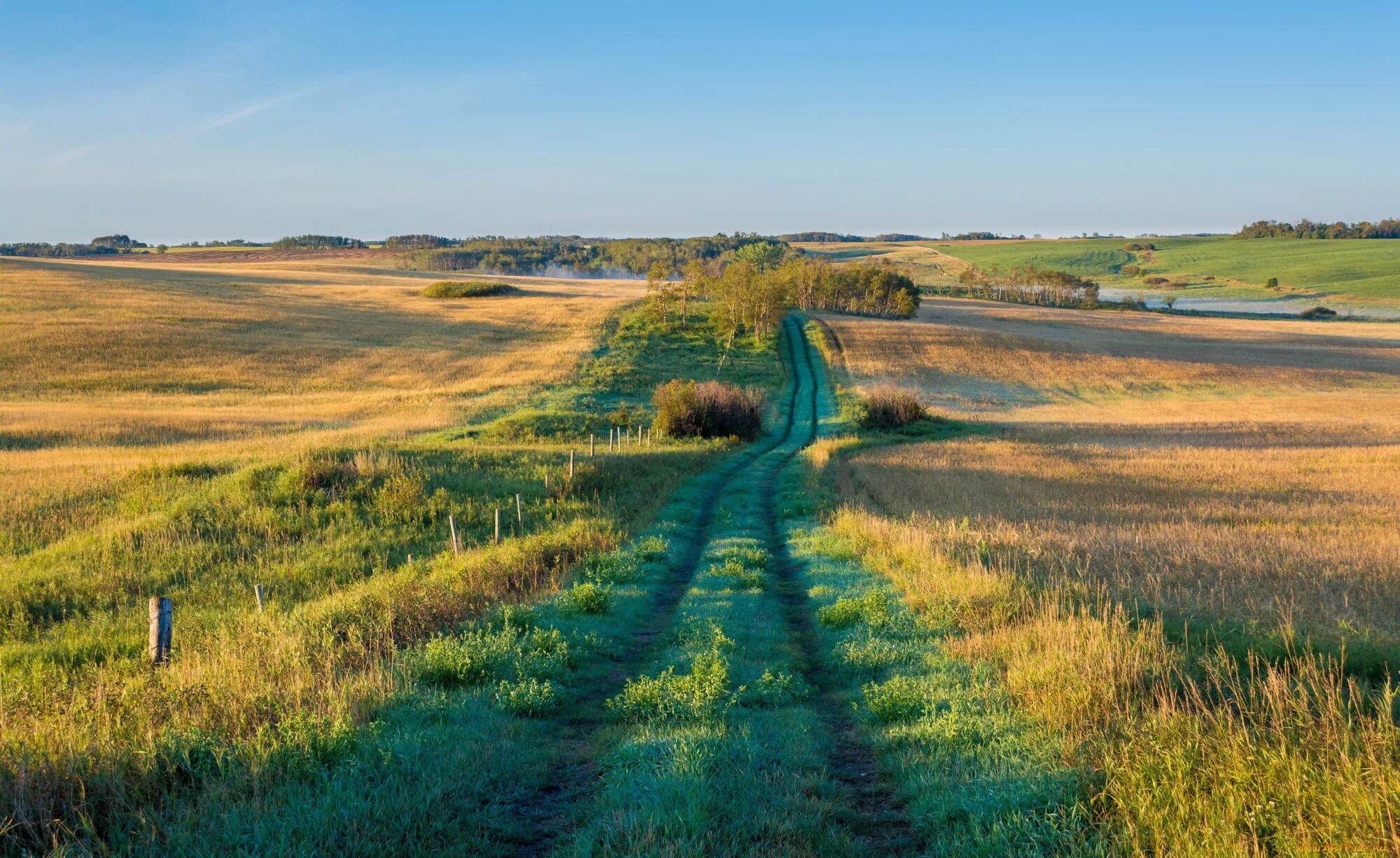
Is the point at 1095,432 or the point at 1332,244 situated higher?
the point at 1332,244

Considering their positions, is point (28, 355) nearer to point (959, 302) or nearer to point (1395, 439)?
point (1395, 439)

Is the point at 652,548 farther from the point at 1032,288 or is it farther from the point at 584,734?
the point at 1032,288

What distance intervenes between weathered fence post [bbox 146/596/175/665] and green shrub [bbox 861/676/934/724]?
8.73 metres

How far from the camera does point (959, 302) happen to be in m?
136

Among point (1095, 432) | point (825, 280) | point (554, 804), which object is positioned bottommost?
point (1095, 432)

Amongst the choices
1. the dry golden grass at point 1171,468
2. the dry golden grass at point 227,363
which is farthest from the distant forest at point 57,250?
the dry golden grass at point 1171,468

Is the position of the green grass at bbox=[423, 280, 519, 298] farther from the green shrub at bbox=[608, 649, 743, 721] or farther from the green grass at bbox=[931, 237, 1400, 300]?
the green grass at bbox=[931, 237, 1400, 300]

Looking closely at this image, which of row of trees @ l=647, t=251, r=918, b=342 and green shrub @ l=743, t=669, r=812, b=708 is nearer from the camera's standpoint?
green shrub @ l=743, t=669, r=812, b=708

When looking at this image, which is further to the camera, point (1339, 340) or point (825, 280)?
point (825, 280)

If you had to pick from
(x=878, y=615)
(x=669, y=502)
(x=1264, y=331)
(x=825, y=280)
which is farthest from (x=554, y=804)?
(x=1264, y=331)

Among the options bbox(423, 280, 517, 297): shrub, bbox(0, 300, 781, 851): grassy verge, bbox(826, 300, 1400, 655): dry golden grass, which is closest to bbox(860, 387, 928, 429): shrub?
bbox(826, 300, 1400, 655): dry golden grass

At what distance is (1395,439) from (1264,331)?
72.0m

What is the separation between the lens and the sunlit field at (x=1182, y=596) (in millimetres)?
5465

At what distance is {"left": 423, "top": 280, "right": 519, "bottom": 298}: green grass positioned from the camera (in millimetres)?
98312
